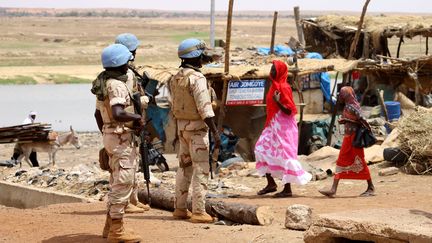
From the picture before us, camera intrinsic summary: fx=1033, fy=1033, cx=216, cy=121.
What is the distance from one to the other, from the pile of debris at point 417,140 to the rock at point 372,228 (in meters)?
5.62

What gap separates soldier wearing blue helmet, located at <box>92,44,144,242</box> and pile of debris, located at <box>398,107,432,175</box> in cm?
606

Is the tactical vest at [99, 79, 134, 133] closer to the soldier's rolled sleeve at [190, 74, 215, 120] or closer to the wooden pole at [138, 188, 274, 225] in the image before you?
the soldier's rolled sleeve at [190, 74, 215, 120]

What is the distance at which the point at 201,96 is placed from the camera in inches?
356

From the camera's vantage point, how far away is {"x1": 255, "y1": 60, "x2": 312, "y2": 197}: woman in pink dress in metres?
11.2

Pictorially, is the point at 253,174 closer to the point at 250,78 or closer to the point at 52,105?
the point at 250,78

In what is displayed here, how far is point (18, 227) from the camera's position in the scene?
9.23m

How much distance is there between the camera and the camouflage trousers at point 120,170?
8.17 metres

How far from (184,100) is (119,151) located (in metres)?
1.19

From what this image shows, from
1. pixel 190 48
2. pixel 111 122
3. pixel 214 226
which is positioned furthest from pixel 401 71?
pixel 111 122

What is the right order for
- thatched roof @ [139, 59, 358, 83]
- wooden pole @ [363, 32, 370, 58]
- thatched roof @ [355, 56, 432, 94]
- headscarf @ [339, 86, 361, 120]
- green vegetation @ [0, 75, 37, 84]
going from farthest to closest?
green vegetation @ [0, 75, 37, 84] < wooden pole @ [363, 32, 370, 58] < thatched roof @ [355, 56, 432, 94] < thatched roof @ [139, 59, 358, 83] < headscarf @ [339, 86, 361, 120]

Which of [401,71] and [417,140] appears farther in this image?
[401,71]

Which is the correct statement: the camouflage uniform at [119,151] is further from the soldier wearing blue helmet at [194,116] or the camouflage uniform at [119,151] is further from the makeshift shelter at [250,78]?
the makeshift shelter at [250,78]

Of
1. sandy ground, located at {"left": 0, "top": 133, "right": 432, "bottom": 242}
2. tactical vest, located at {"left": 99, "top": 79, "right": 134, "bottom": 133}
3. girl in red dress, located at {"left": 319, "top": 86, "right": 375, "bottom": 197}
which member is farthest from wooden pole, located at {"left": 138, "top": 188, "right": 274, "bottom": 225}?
girl in red dress, located at {"left": 319, "top": 86, "right": 375, "bottom": 197}

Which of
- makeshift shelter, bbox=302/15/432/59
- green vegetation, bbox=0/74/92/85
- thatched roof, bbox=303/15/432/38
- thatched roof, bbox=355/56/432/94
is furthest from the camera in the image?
green vegetation, bbox=0/74/92/85
